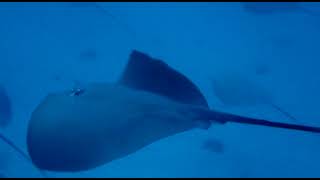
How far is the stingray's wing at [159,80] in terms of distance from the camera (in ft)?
12.7

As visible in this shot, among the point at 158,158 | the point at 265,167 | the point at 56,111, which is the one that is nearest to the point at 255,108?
the point at 265,167

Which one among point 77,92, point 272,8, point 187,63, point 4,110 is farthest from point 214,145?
point 272,8

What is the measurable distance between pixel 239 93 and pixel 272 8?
3791mm

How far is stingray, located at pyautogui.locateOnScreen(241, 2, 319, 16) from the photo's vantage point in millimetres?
10852

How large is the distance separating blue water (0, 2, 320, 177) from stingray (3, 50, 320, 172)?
343 centimetres

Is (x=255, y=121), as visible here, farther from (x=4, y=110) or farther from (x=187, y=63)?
(x=187, y=63)

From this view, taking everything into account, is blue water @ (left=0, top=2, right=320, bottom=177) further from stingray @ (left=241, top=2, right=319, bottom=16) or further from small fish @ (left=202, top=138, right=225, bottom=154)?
stingray @ (left=241, top=2, right=319, bottom=16)

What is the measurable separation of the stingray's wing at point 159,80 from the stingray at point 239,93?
14.7 feet

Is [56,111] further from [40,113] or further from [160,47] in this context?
[160,47]

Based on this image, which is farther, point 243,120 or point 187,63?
point 187,63

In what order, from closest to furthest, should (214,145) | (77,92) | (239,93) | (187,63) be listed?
(77,92)
(214,145)
(239,93)
(187,63)

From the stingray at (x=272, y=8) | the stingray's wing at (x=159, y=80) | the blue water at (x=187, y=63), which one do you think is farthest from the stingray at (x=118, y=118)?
the stingray at (x=272, y=8)

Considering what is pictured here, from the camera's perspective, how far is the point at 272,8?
10.9 meters

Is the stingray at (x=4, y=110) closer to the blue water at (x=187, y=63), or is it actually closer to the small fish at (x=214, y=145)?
the blue water at (x=187, y=63)
